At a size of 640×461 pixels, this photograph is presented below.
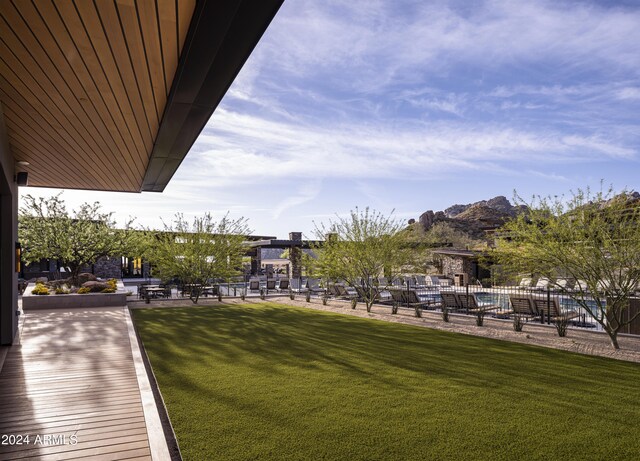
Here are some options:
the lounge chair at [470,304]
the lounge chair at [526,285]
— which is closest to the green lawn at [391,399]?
the lounge chair at [526,285]

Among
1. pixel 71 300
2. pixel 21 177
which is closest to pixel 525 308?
pixel 21 177

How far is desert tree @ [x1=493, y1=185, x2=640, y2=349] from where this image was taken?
27.5ft

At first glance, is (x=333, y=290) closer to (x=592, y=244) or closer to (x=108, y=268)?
(x=592, y=244)

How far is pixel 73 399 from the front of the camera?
5.29m

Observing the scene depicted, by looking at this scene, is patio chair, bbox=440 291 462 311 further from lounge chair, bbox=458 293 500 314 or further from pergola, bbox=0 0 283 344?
pergola, bbox=0 0 283 344

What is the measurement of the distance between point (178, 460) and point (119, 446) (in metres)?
0.68

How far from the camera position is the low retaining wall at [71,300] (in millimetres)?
14124

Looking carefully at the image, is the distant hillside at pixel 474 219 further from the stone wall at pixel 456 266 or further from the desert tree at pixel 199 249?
the desert tree at pixel 199 249

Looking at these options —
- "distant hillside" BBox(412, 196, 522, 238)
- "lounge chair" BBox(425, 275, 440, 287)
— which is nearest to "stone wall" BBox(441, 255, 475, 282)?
"lounge chair" BBox(425, 275, 440, 287)

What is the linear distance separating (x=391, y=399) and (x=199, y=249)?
541 inches

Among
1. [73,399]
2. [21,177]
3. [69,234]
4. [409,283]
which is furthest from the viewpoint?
[409,283]

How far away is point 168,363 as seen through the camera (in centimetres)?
723

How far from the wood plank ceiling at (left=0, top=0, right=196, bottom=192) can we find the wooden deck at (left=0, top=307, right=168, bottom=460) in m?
3.77

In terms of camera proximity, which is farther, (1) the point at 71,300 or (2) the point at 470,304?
(1) the point at 71,300
